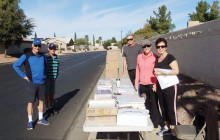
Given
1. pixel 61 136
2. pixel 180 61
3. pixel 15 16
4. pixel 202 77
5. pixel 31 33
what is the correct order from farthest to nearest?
pixel 31 33, pixel 15 16, pixel 180 61, pixel 202 77, pixel 61 136

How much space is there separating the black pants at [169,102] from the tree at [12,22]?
104ft

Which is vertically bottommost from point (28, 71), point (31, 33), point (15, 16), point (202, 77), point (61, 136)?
point (61, 136)

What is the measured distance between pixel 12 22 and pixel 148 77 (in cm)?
3204

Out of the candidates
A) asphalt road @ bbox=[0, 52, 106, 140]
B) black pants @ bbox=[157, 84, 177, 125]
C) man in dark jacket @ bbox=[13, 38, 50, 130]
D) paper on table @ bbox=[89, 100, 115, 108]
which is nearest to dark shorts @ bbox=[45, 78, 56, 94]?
man in dark jacket @ bbox=[13, 38, 50, 130]

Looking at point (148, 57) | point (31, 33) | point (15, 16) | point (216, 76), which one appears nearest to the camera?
point (148, 57)

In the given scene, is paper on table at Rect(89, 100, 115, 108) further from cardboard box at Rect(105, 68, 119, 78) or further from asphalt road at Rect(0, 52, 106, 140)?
cardboard box at Rect(105, 68, 119, 78)

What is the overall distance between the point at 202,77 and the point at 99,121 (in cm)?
739

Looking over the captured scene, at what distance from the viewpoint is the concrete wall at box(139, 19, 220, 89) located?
754 cm

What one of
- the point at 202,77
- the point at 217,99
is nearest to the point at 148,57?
the point at 217,99

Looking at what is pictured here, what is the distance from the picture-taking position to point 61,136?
4.36m

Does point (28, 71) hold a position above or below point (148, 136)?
above

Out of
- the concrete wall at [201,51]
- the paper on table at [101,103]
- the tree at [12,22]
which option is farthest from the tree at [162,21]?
the paper on table at [101,103]

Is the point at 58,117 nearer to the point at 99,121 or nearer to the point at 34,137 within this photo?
the point at 34,137

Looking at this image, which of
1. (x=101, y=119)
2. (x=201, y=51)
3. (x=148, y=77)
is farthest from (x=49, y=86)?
(x=201, y=51)
